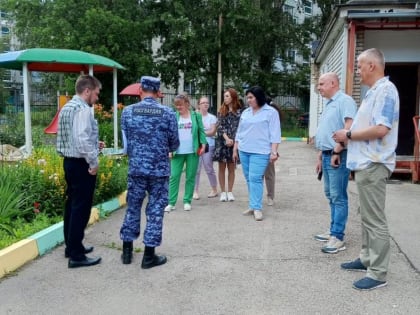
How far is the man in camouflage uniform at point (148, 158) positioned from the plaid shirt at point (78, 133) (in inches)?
12.8

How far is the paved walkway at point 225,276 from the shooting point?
135 inches

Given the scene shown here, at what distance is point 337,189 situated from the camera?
4500mm

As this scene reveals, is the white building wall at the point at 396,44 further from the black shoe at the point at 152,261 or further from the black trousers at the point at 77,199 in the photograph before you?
the black trousers at the point at 77,199

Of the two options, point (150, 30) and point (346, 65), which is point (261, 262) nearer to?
point (346, 65)

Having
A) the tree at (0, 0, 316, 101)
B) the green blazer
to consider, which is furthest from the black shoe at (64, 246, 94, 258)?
the tree at (0, 0, 316, 101)

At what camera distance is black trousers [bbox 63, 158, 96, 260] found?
4.09 m

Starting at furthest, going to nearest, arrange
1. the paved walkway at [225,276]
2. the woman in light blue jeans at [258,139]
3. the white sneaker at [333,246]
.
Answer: the woman in light blue jeans at [258,139]
the white sneaker at [333,246]
the paved walkway at [225,276]

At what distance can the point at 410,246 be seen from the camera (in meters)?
4.81

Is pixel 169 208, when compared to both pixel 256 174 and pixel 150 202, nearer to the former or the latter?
pixel 256 174

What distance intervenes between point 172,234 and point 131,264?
106 centimetres

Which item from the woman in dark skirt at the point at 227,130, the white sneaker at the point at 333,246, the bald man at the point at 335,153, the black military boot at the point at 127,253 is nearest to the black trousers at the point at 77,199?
the black military boot at the point at 127,253

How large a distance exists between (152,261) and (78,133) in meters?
1.36

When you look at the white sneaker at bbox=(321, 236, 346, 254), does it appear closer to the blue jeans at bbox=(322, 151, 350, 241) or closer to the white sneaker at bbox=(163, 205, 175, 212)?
the blue jeans at bbox=(322, 151, 350, 241)

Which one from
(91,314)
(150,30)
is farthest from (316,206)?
(150,30)
